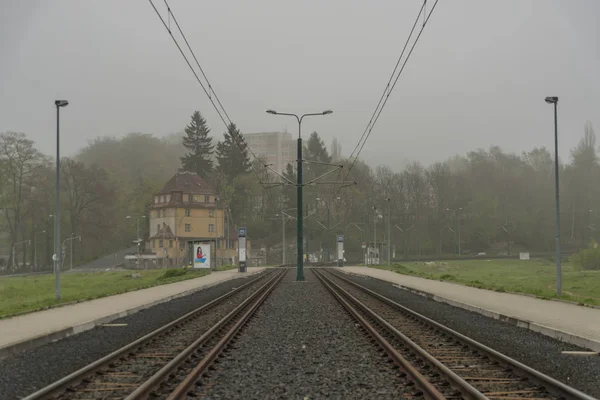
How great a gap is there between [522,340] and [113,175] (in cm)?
9600

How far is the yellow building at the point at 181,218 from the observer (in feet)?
316

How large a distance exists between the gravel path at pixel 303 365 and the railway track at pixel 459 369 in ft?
1.18

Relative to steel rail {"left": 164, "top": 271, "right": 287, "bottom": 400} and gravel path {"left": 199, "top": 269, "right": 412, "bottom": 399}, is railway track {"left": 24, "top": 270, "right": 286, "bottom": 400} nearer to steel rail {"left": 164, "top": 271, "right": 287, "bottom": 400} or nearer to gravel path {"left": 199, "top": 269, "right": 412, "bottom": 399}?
steel rail {"left": 164, "top": 271, "right": 287, "bottom": 400}

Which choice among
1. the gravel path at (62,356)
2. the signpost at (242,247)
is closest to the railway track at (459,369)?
the gravel path at (62,356)

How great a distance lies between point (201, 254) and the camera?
50156 mm

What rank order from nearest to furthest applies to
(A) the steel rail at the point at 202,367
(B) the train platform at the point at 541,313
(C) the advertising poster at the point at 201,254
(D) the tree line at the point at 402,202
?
(A) the steel rail at the point at 202,367 < (B) the train platform at the point at 541,313 < (C) the advertising poster at the point at 201,254 < (D) the tree line at the point at 402,202

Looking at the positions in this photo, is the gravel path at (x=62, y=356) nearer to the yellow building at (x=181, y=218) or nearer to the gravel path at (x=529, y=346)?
the gravel path at (x=529, y=346)

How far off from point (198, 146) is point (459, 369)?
363 feet

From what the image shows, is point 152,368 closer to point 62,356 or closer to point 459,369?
point 62,356

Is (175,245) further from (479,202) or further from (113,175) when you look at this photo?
(479,202)

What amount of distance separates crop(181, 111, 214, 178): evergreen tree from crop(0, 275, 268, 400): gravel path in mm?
100386

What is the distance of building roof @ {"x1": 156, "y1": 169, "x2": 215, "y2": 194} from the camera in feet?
325

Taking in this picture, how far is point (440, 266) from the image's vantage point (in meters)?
70.4

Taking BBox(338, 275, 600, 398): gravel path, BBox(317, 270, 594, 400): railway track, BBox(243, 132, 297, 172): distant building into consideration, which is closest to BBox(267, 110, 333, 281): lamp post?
BBox(338, 275, 600, 398): gravel path
